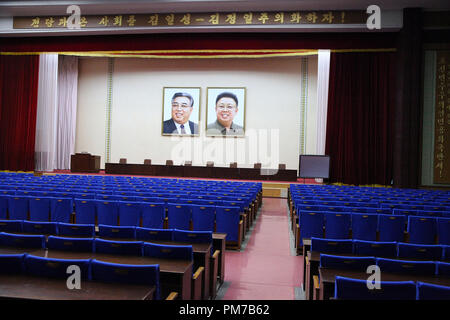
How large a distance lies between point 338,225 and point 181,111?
11890mm

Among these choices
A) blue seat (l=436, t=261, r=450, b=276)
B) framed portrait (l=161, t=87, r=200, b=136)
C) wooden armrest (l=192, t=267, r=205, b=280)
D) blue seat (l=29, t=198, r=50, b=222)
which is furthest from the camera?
framed portrait (l=161, t=87, r=200, b=136)

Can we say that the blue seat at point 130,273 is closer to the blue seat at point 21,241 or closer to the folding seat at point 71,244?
the folding seat at point 71,244

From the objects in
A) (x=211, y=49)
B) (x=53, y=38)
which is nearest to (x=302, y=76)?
(x=211, y=49)

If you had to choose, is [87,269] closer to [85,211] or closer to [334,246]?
[334,246]

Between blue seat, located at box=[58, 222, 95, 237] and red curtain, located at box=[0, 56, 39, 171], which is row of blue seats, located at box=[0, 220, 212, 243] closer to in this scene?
blue seat, located at box=[58, 222, 95, 237]

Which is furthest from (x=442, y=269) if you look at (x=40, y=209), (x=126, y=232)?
(x=40, y=209)

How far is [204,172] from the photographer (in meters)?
13.8

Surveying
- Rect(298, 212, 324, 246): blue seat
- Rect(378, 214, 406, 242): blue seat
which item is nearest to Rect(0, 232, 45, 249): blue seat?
Rect(298, 212, 324, 246): blue seat

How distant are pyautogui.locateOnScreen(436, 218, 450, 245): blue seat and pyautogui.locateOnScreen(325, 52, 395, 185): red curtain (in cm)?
810

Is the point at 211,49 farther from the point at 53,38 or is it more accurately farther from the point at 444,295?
the point at 444,295

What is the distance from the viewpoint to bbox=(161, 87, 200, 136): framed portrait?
51.0 ft

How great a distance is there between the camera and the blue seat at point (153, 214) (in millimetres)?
4965

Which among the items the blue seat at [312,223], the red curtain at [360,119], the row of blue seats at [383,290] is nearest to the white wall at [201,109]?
the red curtain at [360,119]

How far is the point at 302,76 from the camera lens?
14.9m
